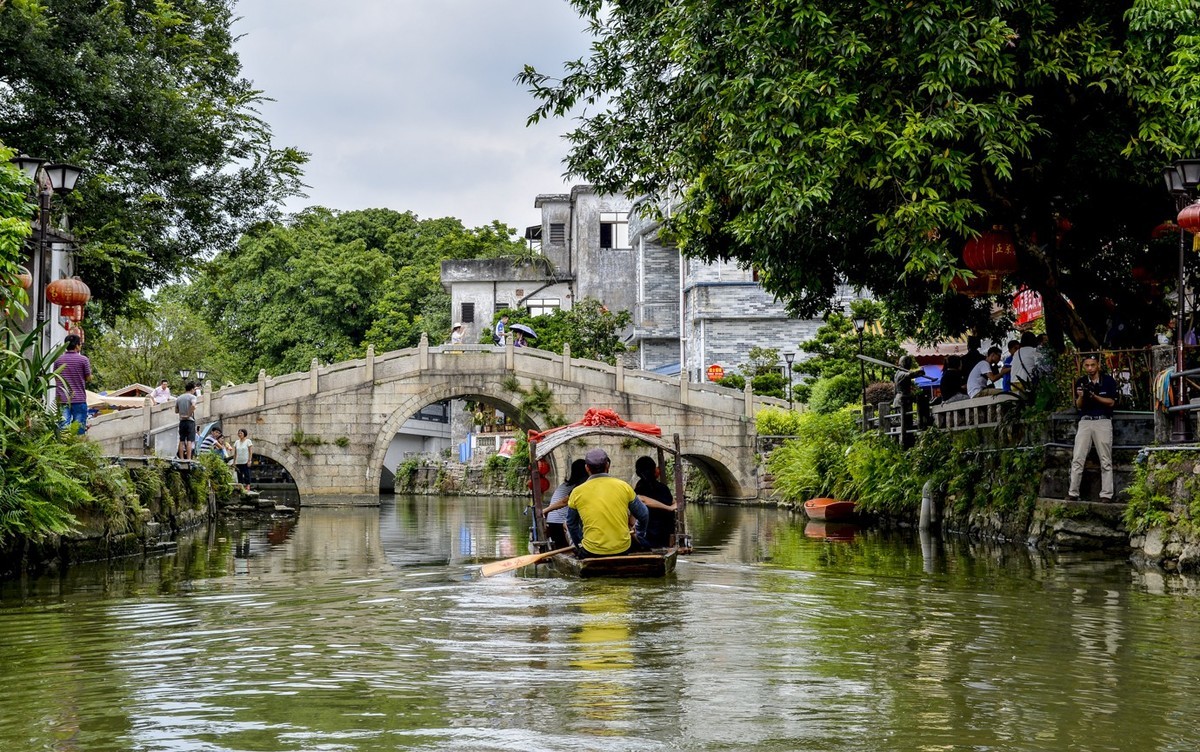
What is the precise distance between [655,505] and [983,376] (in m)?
7.19

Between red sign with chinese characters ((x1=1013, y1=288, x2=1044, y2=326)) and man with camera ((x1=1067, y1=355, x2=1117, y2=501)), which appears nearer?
man with camera ((x1=1067, y1=355, x2=1117, y2=501))

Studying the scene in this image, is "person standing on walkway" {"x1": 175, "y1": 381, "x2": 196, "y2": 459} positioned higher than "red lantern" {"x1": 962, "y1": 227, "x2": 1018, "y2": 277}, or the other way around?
"red lantern" {"x1": 962, "y1": 227, "x2": 1018, "y2": 277}

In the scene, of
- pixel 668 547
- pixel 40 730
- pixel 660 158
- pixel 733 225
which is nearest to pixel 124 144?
pixel 660 158

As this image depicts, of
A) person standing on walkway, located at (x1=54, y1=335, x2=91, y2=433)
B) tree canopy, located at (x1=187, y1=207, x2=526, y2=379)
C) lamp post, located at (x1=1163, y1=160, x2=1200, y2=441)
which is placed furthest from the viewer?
tree canopy, located at (x1=187, y1=207, x2=526, y2=379)

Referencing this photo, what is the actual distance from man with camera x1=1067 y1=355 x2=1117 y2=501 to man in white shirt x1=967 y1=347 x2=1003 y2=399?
370 centimetres

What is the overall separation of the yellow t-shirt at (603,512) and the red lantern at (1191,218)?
5.42m

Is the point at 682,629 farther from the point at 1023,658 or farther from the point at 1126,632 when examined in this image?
the point at 1126,632

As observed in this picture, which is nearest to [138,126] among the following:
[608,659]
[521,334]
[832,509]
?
[832,509]

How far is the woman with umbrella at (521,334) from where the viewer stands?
34312 millimetres

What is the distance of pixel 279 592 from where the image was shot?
35.8 feet

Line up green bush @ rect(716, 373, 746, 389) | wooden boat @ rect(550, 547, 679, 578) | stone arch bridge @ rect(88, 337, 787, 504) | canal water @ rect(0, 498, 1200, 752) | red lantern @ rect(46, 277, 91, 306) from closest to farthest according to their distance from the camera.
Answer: canal water @ rect(0, 498, 1200, 752), wooden boat @ rect(550, 547, 679, 578), red lantern @ rect(46, 277, 91, 306), stone arch bridge @ rect(88, 337, 787, 504), green bush @ rect(716, 373, 746, 389)

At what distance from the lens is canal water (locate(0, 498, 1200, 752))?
5.31 m

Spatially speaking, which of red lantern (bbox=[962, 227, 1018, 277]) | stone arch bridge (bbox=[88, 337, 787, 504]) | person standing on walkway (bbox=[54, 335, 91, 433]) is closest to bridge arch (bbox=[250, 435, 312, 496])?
stone arch bridge (bbox=[88, 337, 787, 504])

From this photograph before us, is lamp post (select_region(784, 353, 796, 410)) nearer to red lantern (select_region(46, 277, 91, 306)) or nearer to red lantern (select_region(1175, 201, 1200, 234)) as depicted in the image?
red lantern (select_region(46, 277, 91, 306))
